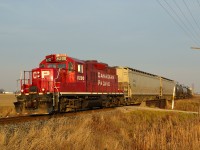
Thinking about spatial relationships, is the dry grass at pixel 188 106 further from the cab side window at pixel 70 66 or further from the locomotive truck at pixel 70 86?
the cab side window at pixel 70 66

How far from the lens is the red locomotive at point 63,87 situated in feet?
59.5

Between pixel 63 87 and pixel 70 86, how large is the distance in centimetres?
89

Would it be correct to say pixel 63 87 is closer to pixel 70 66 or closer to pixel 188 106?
pixel 70 66

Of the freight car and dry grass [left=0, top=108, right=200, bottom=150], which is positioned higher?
the freight car

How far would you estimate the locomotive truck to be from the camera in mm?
18203

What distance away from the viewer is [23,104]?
18.1 m

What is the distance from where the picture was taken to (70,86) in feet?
67.0

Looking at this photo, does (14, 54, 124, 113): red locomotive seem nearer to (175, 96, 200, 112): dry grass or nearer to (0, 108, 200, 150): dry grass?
(0, 108, 200, 150): dry grass

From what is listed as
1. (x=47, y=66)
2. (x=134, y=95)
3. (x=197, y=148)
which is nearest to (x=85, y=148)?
(x=197, y=148)

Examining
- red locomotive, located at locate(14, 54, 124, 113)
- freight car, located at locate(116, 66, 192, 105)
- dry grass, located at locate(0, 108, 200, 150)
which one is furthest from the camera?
freight car, located at locate(116, 66, 192, 105)

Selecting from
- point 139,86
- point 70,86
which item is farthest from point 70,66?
point 139,86

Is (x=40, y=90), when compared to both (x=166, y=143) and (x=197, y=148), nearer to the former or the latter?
(x=166, y=143)

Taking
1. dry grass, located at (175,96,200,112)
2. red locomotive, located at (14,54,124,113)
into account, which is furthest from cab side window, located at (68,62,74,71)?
dry grass, located at (175,96,200,112)

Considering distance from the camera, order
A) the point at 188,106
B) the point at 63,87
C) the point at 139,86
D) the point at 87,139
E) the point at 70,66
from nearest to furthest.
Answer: the point at 87,139, the point at 63,87, the point at 70,66, the point at 139,86, the point at 188,106
